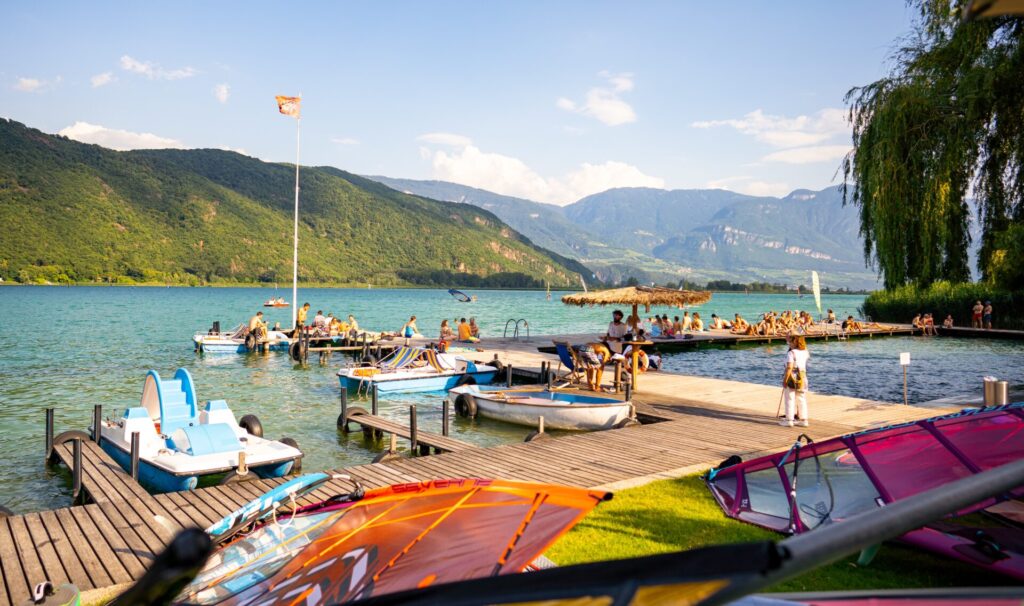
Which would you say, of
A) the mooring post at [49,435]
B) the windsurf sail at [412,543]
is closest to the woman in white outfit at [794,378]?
the windsurf sail at [412,543]

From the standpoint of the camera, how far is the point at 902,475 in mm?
6219

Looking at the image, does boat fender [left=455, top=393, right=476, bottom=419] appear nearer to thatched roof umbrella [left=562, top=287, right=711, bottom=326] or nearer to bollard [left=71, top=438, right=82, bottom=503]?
thatched roof umbrella [left=562, top=287, right=711, bottom=326]

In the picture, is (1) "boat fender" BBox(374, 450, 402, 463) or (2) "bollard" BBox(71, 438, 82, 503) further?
(1) "boat fender" BBox(374, 450, 402, 463)

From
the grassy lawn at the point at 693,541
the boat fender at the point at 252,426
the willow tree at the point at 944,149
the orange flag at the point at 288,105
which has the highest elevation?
the orange flag at the point at 288,105

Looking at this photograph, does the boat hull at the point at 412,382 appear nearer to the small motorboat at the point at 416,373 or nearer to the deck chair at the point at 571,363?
the small motorboat at the point at 416,373

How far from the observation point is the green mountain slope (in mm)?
112688

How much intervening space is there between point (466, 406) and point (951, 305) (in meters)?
35.4

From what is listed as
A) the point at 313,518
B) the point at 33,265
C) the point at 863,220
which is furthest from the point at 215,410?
the point at 33,265

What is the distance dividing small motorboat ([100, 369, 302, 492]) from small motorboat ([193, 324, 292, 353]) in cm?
1953

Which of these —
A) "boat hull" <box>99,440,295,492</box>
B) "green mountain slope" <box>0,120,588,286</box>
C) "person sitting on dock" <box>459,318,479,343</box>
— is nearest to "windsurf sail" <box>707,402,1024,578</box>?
"boat hull" <box>99,440,295,492</box>

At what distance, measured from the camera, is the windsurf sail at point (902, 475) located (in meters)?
5.68

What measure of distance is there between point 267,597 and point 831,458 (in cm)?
570

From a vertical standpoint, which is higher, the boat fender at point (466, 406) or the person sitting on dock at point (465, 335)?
the person sitting on dock at point (465, 335)

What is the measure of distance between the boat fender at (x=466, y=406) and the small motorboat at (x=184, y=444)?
547cm
